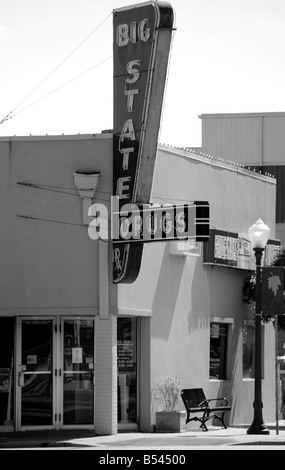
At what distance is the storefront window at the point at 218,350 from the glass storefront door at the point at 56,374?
501cm

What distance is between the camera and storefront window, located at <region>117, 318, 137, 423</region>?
881 inches

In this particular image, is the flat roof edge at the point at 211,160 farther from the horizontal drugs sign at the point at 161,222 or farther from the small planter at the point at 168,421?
the small planter at the point at 168,421

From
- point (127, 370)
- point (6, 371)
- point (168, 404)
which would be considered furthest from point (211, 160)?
point (6, 371)

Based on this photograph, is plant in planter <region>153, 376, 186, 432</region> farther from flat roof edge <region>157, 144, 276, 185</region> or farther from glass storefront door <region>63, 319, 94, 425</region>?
flat roof edge <region>157, 144, 276, 185</region>

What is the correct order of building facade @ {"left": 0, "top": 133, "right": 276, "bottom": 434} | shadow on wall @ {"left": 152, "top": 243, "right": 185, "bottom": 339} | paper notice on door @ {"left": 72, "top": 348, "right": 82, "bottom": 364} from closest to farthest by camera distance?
building facade @ {"left": 0, "top": 133, "right": 276, "bottom": 434} < paper notice on door @ {"left": 72, "top": 348, "right": 82, "bottom": 364} < shadow on wall @ {"left": 152, "top": 243, "right": 185, "bottom": 339}

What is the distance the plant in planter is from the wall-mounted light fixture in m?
4.28

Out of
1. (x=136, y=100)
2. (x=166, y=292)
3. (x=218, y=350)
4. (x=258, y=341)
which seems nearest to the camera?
(x=136, y=100)

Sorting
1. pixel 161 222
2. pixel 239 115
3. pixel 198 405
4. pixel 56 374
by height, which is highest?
pixel 239 115

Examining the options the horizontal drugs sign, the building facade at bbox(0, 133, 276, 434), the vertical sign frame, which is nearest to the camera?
the vertical sign frame

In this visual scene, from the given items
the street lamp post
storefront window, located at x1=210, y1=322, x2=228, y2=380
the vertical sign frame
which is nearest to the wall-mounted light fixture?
the vertical sign frame

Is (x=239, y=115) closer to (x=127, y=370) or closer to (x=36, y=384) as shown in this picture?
(x=127, y=370)

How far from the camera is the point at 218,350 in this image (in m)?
26.1

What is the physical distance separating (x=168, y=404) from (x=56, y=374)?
9.26 ft

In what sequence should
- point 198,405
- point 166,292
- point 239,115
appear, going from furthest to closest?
1. point 239,115
2. point 166,292
3. point 198,405
